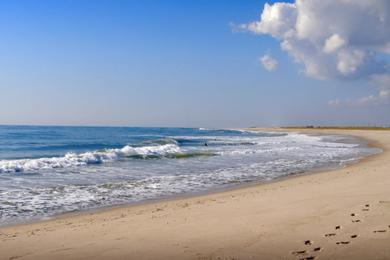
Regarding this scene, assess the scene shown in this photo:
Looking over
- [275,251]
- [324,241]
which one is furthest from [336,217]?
[275,251]

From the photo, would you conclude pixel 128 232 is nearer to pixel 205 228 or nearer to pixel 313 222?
pixel 205 228

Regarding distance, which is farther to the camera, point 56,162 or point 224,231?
point 56,162

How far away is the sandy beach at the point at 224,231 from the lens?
5492mm

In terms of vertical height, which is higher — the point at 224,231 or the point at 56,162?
the point at 224,231

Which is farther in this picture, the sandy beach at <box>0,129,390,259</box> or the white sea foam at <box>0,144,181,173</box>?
the white sea foam at <box>0,144,181,173</box>

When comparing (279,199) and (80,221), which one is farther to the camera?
(279,199)

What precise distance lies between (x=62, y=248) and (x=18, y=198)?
623 centimetres

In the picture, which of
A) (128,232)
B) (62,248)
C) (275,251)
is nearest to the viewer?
(275,251)

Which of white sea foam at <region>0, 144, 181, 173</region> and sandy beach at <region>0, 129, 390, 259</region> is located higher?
sandy beach at <region>0, 129, 390, 259</region>

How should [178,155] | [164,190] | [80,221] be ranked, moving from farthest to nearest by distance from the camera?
1. [178,155]
2. [164,190]
3. [80,221]

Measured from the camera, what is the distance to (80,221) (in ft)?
28.0

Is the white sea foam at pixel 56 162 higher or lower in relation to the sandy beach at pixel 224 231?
lower

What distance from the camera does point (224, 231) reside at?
262 inches

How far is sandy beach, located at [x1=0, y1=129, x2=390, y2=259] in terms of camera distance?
216 inches
